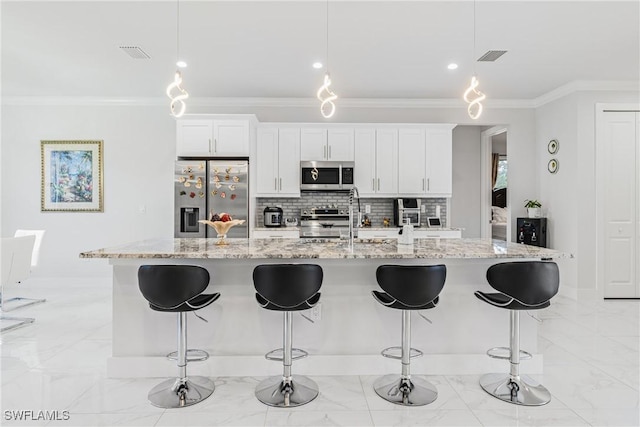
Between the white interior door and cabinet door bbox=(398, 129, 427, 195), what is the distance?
2.22 metres

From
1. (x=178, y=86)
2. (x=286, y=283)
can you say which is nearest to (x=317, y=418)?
(x=286, y=283)

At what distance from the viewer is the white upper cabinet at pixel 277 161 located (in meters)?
5.48

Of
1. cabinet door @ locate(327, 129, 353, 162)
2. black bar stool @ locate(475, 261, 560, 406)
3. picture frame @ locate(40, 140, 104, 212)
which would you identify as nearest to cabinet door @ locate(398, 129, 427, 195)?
cabinet door @ locate(327, 129, 353, 162)

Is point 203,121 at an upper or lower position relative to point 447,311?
upper

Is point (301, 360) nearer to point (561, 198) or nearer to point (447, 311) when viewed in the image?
point (447, 311)

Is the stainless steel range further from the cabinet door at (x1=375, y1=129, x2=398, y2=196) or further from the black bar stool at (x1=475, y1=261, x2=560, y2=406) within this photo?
the black bar stool at (x1=475, y1=261, x2=560, y2=406)

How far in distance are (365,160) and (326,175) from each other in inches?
24.0

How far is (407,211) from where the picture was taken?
566 cm

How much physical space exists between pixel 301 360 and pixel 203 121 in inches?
139

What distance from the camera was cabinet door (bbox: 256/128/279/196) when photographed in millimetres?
5484

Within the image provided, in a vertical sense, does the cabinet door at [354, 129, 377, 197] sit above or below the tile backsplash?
above

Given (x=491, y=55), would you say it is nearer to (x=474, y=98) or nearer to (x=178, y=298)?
(x=474, y=98)

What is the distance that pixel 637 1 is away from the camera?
304 centimetres

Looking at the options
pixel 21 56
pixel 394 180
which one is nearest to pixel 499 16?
pixel 394 180
